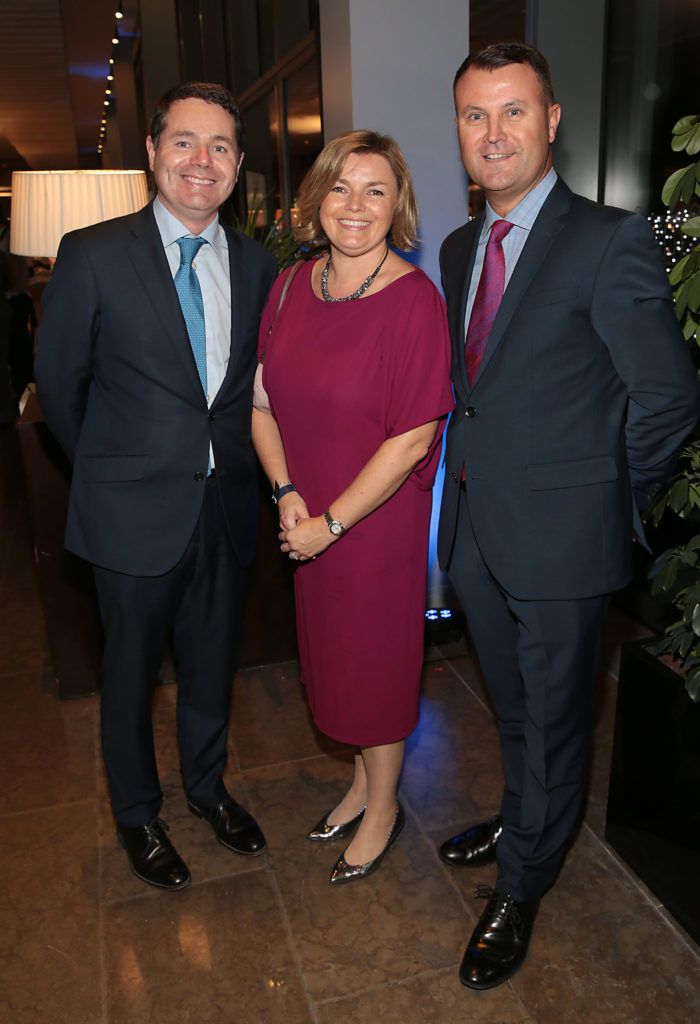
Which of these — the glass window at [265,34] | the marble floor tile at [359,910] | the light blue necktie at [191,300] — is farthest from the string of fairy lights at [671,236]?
the glass window at [265,34]

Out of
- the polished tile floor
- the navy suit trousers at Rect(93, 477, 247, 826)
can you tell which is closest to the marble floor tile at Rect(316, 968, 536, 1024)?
the polished tile floor

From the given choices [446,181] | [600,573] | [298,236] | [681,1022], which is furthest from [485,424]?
[446,181]

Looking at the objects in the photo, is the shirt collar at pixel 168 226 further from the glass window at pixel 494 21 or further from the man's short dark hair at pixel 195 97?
the glass window at pixel 494 21

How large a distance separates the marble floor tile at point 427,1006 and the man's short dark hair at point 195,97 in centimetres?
205

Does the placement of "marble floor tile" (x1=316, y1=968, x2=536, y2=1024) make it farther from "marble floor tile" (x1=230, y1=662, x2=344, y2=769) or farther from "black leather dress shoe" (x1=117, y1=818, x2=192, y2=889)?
"marble floor tile" (x1=230, y1=662, x2=344, y2=769)

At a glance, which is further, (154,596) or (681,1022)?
(154,596)

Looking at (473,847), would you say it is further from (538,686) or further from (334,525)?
(334,525)

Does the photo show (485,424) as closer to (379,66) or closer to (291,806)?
(291,806)

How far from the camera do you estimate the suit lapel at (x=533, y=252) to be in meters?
1.90

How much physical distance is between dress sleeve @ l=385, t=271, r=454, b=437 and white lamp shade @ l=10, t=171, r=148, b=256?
2129 mm

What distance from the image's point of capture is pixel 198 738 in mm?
2627

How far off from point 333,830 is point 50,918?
81 cm

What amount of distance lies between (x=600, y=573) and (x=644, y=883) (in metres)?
1.02

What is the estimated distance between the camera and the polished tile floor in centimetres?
210
